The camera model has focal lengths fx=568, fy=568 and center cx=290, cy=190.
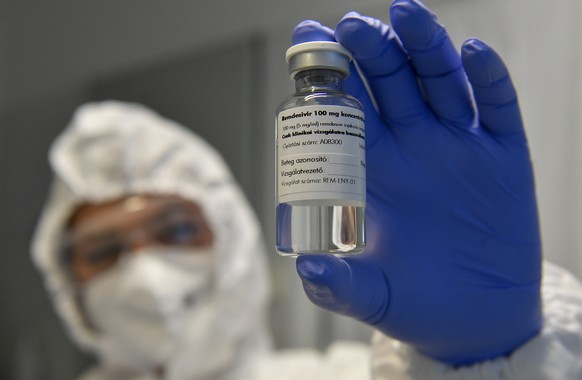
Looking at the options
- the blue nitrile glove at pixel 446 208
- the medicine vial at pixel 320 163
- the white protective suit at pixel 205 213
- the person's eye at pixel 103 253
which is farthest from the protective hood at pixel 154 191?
the medicine vial at pixel 320 163

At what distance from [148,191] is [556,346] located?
3.51 feet

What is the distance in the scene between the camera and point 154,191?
4.98 ft

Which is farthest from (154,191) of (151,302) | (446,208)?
(446,208)

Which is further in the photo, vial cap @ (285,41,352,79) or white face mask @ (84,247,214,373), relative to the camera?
white face mask @ (84,247,214,373)

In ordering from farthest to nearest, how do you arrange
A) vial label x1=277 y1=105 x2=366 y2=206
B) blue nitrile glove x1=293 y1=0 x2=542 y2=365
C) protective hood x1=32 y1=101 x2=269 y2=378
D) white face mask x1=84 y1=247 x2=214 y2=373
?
protective hood x1=32 y1=101 x2=269 y2=378, white face mask x1=84 y1=247 x2=214 y2=373, blue nitrile glove x1=293 y1=0 x2=542 y2=365, vial label x1=277 y1=105 x2=366 y2=206

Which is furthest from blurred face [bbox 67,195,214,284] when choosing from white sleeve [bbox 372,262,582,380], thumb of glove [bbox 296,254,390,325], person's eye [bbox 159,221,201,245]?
thumb of glove [bbox 296,254,390,325]

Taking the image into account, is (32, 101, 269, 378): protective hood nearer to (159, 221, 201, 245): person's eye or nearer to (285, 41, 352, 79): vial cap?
(159, 221, 201, 245): person's eye

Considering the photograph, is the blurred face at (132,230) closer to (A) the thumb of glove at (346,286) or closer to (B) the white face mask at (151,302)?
(B) the white face mask at (151,302)

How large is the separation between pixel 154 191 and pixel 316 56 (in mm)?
1014

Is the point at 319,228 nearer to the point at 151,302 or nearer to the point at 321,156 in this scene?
the point at 321,156

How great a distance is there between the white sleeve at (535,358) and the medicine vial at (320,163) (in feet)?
0.98

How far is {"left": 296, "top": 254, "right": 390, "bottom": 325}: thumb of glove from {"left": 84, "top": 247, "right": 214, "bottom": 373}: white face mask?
0.79 m

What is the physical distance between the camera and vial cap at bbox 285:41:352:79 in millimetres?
593

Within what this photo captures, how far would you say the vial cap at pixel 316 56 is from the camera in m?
0.59
